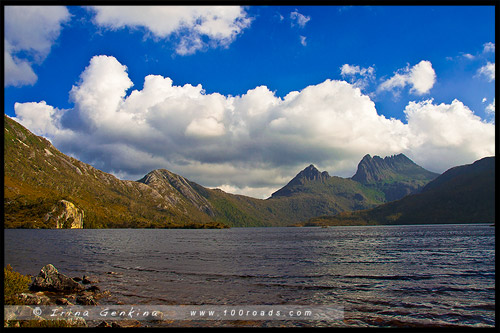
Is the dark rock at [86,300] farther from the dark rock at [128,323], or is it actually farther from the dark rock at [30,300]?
the dark rock at [128,323]

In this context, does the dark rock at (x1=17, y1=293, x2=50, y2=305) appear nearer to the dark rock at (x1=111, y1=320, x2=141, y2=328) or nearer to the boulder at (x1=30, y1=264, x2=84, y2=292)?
the dark rock at (x1=111, y1=320, x2=141, y2=328)

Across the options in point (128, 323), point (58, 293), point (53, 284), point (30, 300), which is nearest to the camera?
point (128, 323)

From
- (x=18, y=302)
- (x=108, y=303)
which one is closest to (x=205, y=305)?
(x=108, y=303)

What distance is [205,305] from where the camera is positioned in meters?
29.2

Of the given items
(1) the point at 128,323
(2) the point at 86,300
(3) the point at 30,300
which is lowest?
(2) the point at 86,300

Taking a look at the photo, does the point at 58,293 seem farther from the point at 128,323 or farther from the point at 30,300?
the point at 128,323

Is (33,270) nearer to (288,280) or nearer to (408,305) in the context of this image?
(288,280)

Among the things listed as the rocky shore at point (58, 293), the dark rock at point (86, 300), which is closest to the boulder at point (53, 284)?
the rocky shore at point (58, 293)

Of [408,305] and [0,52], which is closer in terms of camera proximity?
[0,52]

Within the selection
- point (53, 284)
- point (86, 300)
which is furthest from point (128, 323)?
point (53, 284)

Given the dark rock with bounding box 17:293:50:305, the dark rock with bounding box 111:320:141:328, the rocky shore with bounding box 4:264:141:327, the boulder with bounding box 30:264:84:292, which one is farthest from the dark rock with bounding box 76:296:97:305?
the dark rock with bounding box 111:320:141:328

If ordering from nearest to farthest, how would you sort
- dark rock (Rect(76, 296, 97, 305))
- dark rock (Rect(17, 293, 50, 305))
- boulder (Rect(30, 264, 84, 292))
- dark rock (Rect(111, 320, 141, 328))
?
1. dark rock (Rect(111, 320, 141, 328))
2. dark rock (Rect(17, 293, 50, 305))
3. dark rock (Rect(76, 296, 97, 305))
4. boulder (Rect(30, 264, 84, 292))

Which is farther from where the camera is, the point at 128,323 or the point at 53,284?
the point at 53,284

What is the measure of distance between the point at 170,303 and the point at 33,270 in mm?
37889
